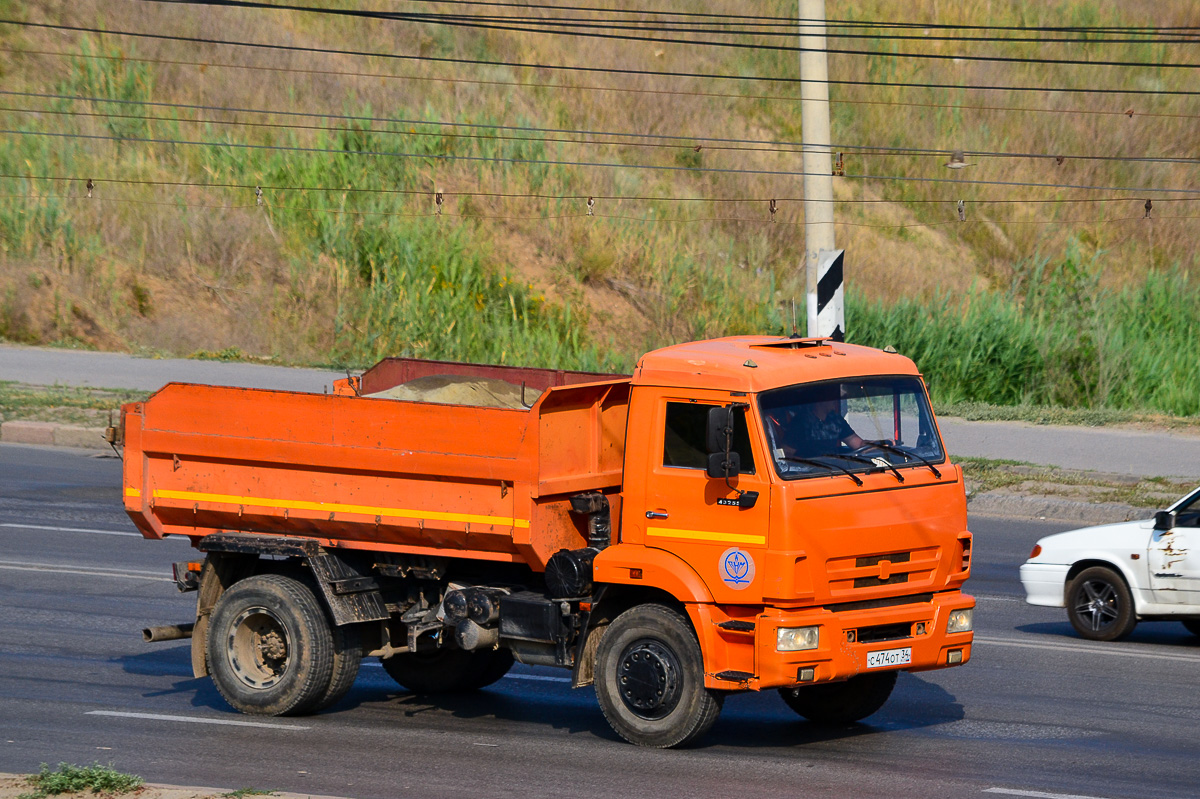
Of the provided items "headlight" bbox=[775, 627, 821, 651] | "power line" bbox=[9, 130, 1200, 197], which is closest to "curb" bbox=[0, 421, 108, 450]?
"power line" bbox=[9, 130, 1200, 197]

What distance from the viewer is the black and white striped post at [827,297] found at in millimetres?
16406

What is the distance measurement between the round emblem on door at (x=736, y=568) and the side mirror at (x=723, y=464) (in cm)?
41

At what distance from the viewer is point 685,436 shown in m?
7.94

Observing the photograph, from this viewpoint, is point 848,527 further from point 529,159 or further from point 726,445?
point 529,159

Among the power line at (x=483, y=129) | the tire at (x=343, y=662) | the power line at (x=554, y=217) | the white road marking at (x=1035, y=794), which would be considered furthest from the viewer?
the power line at (x=483, y=129)

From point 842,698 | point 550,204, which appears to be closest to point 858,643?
point 842,698

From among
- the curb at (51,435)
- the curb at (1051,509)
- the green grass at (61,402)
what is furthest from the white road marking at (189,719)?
the curb at (51,435)

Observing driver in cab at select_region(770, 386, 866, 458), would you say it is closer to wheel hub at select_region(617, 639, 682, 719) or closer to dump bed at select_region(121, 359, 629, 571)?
dump bed at select_region(121, 359, 629, 571)

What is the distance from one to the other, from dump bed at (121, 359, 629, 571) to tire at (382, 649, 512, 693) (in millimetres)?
1415

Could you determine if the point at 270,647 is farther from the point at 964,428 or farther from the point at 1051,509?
the point at 964,428

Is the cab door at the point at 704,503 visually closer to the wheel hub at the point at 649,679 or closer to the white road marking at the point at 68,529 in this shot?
the wheel hub at the point at 649,679

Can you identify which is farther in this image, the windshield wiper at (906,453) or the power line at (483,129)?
the power line at (483,129)

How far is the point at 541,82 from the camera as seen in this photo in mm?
38812

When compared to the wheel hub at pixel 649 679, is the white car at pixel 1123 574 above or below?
above
